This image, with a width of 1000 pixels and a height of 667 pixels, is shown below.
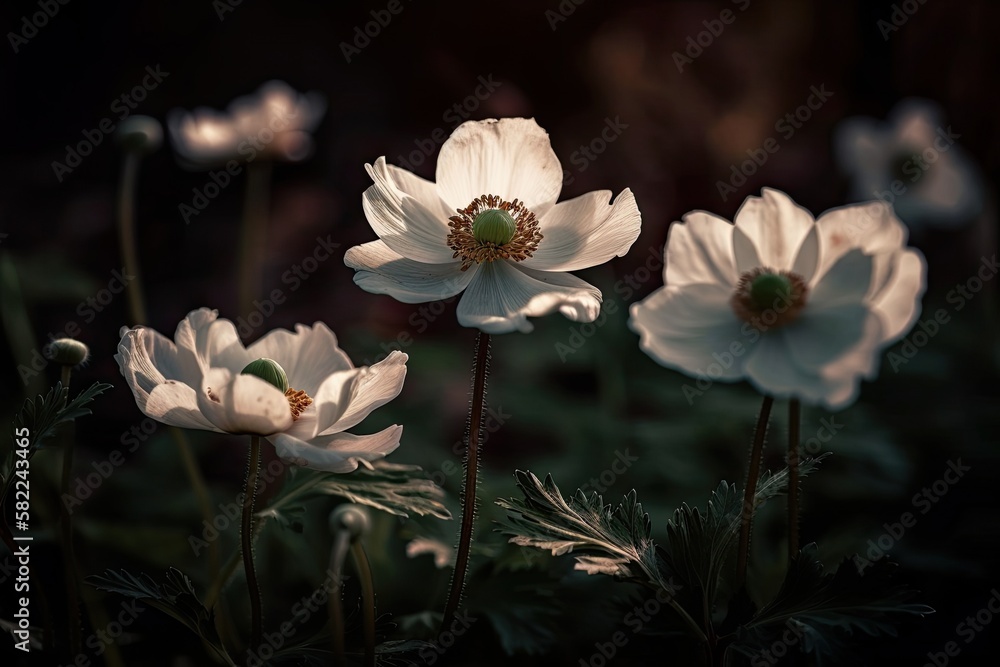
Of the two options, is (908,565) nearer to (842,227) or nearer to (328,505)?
(842,227)

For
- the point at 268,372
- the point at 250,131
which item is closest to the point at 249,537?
the point at 268,372

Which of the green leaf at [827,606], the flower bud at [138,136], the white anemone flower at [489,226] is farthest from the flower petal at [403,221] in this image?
the flower bud at [138,136]

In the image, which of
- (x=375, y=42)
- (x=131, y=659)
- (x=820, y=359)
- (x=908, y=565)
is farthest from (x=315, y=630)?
(x=375, y=42)

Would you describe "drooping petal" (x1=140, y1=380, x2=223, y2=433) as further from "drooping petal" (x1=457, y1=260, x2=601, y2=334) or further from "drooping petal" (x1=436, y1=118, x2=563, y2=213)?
"drooping petal" (x1=436, y1=118, x2=563, y2=213)

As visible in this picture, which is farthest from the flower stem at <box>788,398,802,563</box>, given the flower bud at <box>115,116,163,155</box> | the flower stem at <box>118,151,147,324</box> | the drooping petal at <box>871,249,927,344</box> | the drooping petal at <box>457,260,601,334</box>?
the flower bud at <box>115,116,163,155</box>

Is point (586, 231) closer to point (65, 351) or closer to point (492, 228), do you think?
point (492, 228)

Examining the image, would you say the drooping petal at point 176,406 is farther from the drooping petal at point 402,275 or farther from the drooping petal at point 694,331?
the drooping petal at point 694,331
